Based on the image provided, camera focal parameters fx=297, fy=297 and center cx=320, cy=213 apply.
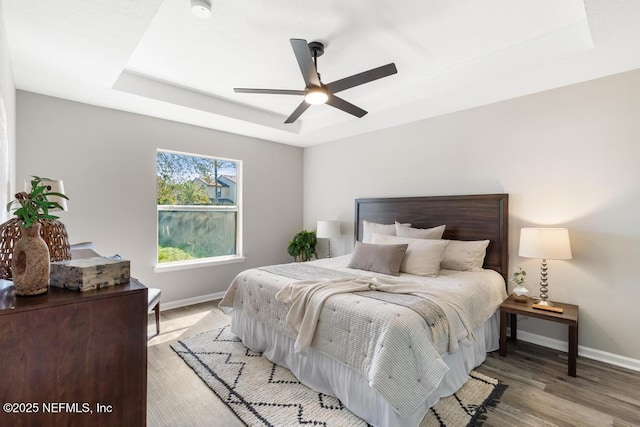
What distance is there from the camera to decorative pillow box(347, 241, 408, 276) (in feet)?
9.74

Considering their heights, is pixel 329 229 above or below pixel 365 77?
below

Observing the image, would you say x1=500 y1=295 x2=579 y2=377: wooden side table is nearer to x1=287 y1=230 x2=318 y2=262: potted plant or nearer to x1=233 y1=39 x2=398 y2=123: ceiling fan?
x1=233 y1=39 x2=398 y2=123: ceiling fan

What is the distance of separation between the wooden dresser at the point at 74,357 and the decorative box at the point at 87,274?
0.03m

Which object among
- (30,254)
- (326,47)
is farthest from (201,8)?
(30,254)

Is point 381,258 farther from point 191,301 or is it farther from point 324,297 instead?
point 191,301

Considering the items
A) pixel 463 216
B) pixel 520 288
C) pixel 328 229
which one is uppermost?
pixel 463 216

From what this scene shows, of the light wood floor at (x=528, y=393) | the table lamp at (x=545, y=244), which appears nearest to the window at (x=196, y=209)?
the light wood floor at (x=528, y=393)

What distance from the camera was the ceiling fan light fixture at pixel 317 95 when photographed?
7.87 ft

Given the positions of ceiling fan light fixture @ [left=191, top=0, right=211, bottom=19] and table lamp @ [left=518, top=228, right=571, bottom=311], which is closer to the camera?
ceiling fan light fixture @ [left=191, top=0, right=211, bottom=19]

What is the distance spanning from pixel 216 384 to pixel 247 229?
108 inches

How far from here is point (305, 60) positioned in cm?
207

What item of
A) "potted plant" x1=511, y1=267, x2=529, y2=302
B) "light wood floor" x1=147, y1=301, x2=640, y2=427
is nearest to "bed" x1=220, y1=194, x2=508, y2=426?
"potted plant" x1=511, y1=267, x2=529, y2=302

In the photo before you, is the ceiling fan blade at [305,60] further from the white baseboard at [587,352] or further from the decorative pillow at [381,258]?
the white baseboard at [587,352]

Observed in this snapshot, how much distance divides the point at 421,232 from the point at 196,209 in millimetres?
3097
